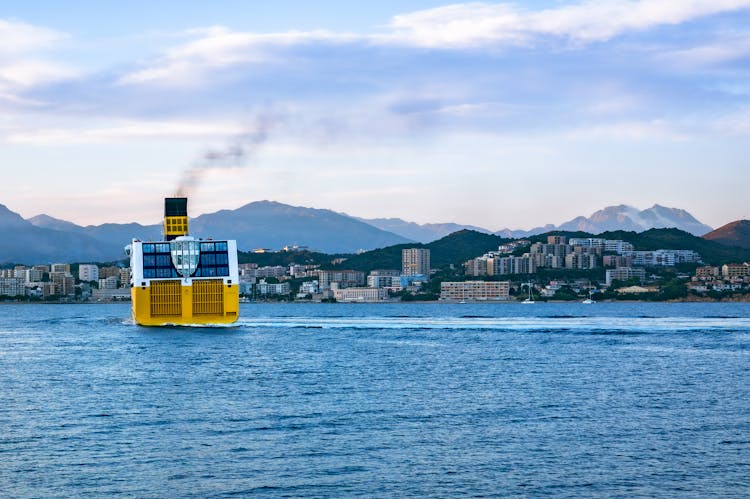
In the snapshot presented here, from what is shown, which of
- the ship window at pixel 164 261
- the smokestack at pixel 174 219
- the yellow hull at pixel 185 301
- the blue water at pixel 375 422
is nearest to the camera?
the blue water at pixel 375 422

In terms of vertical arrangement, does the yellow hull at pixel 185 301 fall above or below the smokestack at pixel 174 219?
below

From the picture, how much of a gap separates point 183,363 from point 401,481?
29406 mm

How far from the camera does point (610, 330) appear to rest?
270 ft

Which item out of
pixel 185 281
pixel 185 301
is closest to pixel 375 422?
pixel 185 281

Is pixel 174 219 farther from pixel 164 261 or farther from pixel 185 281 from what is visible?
pixel 185 281

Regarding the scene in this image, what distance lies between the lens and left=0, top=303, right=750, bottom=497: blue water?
24.6 metres

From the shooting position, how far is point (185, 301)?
Result: 7794 cm

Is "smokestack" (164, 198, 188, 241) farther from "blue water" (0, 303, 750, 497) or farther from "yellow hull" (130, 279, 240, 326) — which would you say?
"blue water" (0, 303, 750, 497)

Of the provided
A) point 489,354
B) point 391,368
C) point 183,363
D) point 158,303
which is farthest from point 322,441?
point 158,303

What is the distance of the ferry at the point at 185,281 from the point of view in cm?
7762

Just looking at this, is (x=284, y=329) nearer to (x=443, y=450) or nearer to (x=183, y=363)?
(x=183, y=363)

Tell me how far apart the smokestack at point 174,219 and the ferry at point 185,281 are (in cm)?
981

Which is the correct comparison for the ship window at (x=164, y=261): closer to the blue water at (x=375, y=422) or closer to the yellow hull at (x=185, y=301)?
the yellow hull at (x=185, y=301)

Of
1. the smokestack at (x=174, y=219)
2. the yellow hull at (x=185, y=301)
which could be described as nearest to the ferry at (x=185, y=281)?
the yellow hull at (x=185, y=301)
